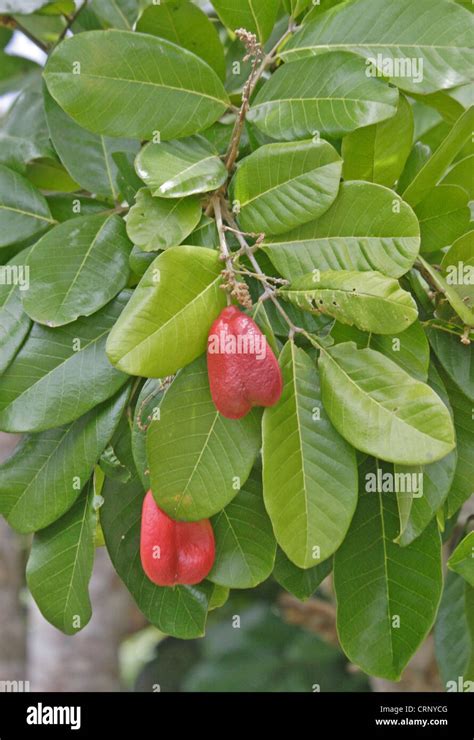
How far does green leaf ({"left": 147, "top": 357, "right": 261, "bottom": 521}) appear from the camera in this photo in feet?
2.64

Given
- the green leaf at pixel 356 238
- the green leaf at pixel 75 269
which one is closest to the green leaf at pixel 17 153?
the green leaf at pixel 75 269

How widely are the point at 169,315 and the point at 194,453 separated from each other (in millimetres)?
142

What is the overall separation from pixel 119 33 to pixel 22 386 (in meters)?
0.38

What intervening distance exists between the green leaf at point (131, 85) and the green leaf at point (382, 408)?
0.30 m

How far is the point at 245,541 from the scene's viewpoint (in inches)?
35.6

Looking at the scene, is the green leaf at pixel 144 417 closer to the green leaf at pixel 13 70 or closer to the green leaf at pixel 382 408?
the green leaf at pixel 382 408

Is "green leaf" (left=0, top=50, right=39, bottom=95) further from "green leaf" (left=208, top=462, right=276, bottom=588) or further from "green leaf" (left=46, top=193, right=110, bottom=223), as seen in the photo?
"green leaf" (left=208, top=462, right=276, bottom=588)

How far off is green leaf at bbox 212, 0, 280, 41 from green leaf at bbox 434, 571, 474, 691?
0.79 m

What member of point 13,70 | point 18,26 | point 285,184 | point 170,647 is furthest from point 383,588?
point 170,647

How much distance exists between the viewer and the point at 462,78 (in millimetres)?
858

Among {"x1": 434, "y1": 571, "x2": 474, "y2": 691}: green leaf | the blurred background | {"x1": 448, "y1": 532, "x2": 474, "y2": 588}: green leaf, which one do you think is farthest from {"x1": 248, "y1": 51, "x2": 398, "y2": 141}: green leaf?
the blurred background

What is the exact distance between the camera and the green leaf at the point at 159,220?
83cm
